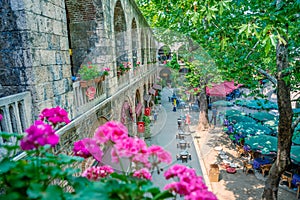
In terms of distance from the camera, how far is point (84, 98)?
5195 mm

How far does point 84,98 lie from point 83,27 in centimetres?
241

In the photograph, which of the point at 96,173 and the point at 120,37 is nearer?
the point at 96,173

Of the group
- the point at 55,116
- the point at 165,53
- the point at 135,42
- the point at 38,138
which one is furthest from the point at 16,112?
the point at 165,53

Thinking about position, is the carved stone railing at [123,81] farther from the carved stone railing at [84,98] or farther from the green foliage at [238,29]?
the green foliage at [238,29]

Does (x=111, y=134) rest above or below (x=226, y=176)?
above

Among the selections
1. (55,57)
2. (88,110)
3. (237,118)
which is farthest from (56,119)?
(237,118)

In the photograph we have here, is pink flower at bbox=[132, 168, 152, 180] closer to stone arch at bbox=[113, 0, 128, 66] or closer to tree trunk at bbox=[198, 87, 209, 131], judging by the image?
stone arch at bbox=[113, 0, 128, 66]

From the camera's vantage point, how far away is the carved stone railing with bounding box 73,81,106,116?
187 inches

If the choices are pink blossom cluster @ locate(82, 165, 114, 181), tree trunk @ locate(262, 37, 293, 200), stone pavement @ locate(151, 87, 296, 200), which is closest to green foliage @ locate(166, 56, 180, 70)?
stone pavement @ locate(151, 87, 296, 200)

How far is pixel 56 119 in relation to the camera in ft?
5.65

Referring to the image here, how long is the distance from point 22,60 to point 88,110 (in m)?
2.25

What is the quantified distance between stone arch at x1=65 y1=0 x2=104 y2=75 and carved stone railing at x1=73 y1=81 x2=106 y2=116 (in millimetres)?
1066

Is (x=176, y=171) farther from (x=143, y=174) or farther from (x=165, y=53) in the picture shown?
(x=165, y=53)

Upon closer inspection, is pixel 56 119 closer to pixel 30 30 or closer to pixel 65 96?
pixel 30 30
